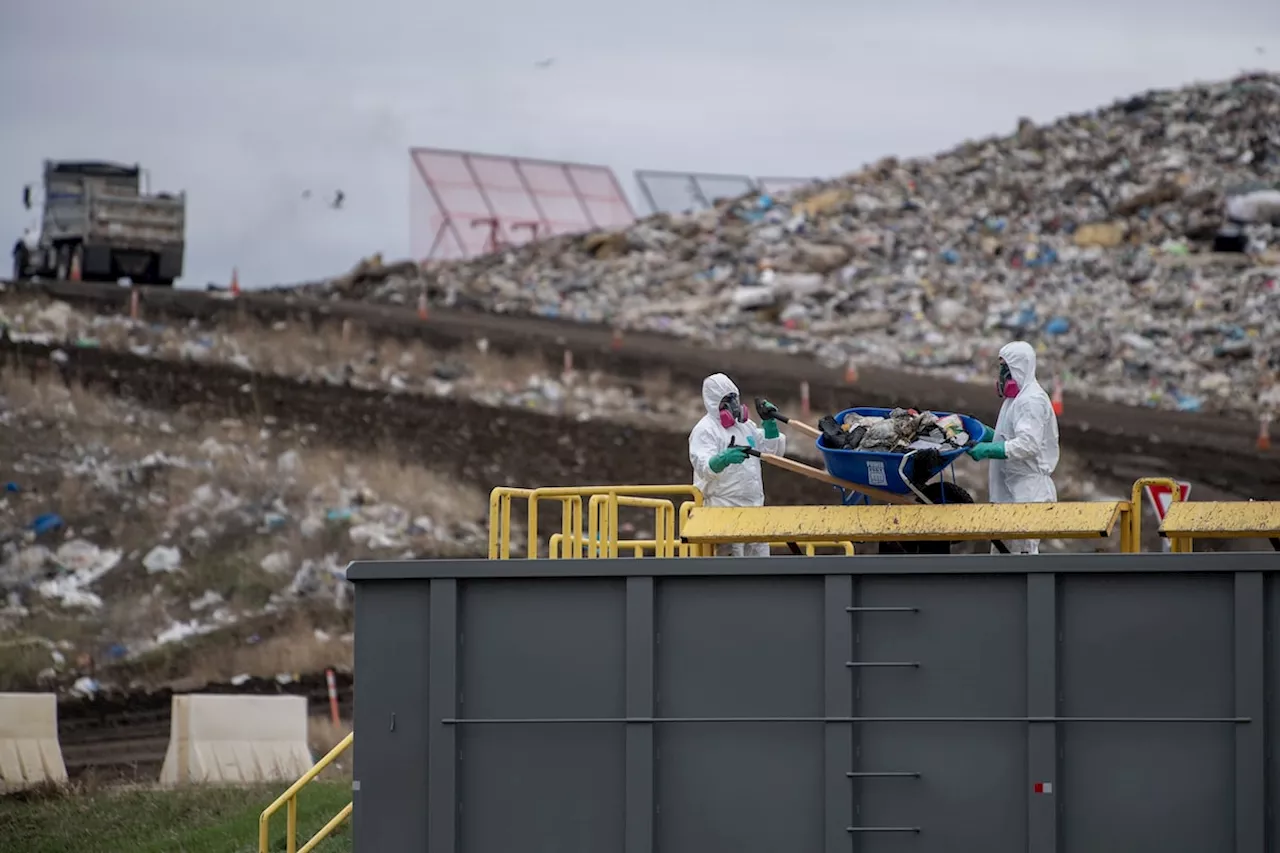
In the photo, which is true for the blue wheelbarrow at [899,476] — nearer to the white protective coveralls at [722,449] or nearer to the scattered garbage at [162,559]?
the white protective coveralls at [722,449]

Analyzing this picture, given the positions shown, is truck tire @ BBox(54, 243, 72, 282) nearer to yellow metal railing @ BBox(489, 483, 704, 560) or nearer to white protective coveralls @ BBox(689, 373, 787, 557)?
white protective coveralls @ BBox(689, 373, 787, 557)

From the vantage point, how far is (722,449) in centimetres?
893

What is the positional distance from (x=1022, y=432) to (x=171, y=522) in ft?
47.2

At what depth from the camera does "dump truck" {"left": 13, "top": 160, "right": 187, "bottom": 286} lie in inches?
1375

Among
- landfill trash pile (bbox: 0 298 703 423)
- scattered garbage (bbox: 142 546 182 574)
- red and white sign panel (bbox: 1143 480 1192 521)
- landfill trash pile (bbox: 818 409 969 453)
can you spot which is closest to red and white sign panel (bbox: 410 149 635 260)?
landfill trash pile (bbox: 0 298 703 423)

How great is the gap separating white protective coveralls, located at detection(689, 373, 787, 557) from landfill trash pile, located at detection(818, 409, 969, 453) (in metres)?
1.27

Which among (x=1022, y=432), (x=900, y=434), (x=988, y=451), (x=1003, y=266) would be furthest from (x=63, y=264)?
(x=988, y=451)

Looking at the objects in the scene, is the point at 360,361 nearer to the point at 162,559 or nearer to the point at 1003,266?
the point at 162,559

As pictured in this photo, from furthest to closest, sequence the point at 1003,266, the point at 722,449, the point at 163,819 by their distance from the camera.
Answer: the point at 1003,266
the point at 163,819
the point at 722,449

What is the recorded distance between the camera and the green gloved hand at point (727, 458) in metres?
8.01

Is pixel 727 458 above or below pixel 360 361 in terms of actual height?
below

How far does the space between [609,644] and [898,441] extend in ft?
5.05

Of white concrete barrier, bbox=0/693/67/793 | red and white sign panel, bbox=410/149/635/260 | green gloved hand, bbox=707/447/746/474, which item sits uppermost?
red and white sign panel, bbox=410/149/635/260

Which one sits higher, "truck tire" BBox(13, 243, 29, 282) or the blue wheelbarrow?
"truck tire" BBox(13, 243, 29, 282)
